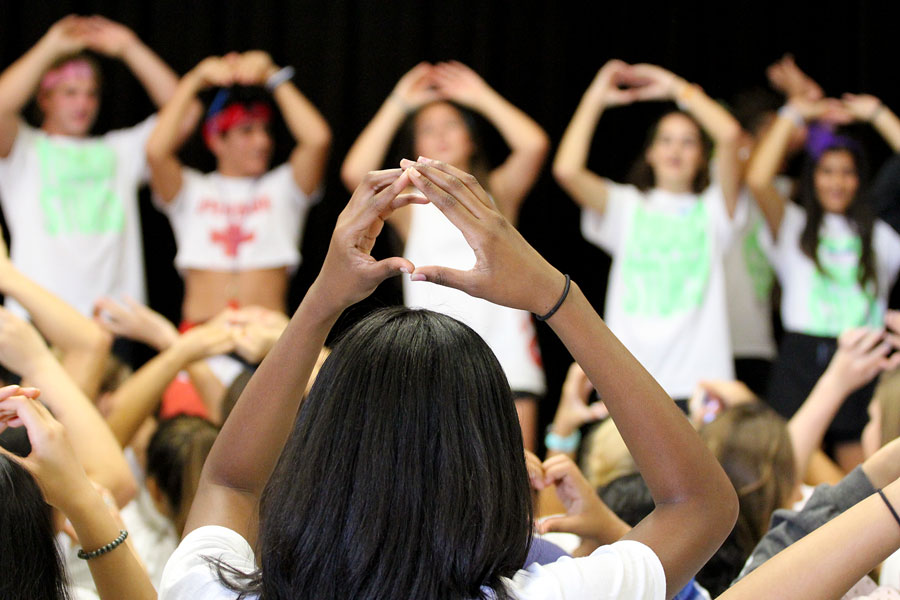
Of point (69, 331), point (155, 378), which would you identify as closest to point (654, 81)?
point (155, 378)

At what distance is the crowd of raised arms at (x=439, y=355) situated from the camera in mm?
854

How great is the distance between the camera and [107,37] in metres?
3.41

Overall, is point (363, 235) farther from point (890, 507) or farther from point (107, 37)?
point (107, 37)

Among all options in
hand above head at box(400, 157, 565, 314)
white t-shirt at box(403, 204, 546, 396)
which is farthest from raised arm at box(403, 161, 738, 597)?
white t-shirt at box(403, 204, 546, 396)

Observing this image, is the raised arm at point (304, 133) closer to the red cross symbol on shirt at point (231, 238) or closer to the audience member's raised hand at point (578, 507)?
the red cross symbol on shirt at point (231, 238)

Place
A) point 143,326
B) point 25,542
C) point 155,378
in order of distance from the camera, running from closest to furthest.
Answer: point 25,542
point 155,378
point 143,326

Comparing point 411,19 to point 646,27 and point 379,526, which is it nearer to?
point 646,27

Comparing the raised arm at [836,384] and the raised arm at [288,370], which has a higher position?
the raised arm at [288,370]

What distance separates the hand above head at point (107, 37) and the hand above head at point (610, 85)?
1551mm

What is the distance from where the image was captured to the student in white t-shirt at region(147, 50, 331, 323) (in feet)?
11.3

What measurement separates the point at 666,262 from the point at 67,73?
208cm

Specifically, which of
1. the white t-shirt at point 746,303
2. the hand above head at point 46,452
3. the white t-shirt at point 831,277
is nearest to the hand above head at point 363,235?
the hand above head at point 46,452

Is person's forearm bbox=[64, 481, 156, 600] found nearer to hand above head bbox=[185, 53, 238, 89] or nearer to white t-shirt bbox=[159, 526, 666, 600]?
white t-shirt bbox=[159, 526, 666, 600]

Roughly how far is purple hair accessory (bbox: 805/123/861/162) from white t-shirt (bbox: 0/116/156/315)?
2271mm
